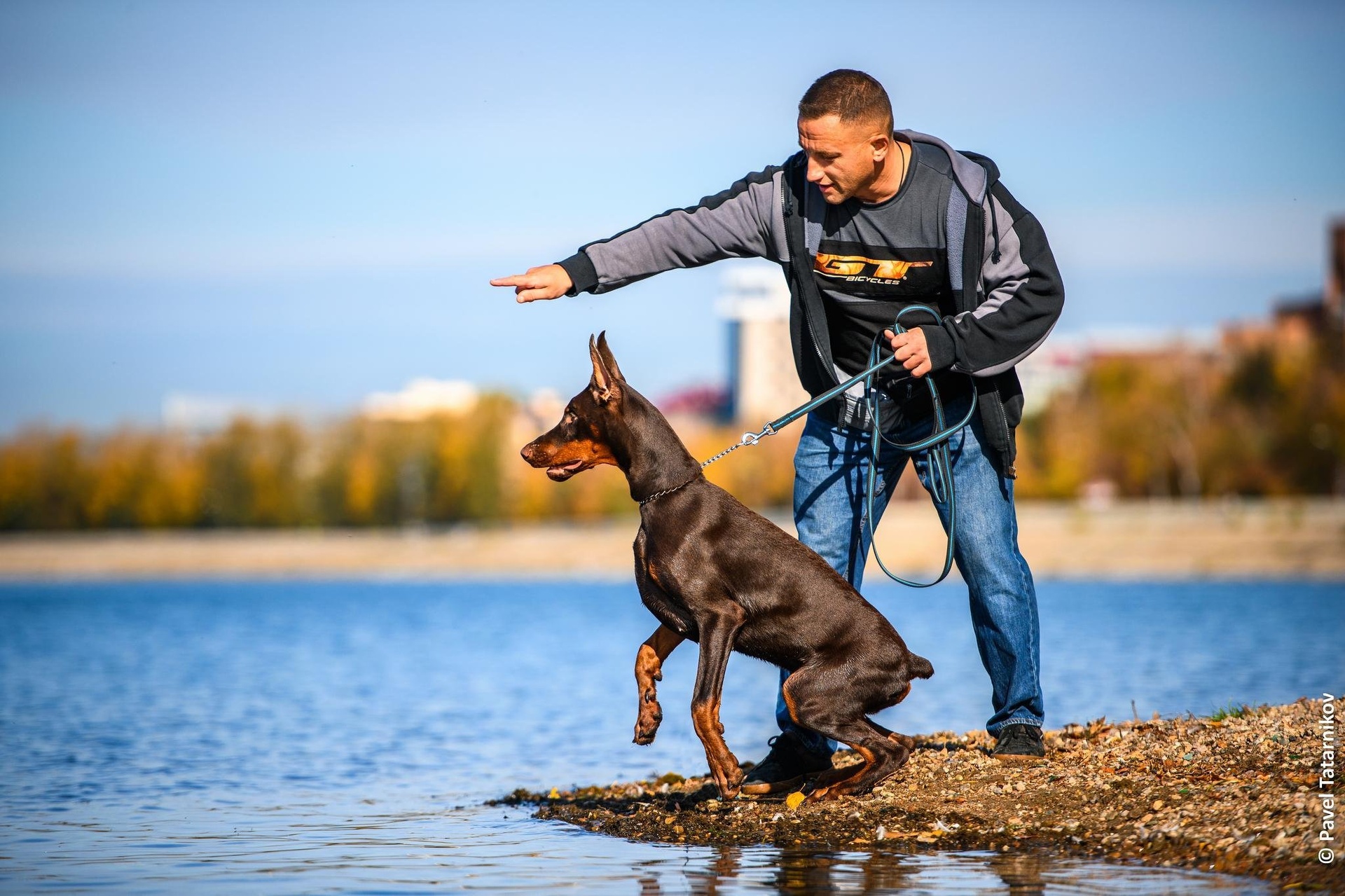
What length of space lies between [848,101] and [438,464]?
334 ft

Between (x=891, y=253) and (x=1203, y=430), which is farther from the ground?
(x=1203, y=430)

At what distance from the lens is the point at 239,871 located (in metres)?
6.06

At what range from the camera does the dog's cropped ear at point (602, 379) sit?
5930 millimetres

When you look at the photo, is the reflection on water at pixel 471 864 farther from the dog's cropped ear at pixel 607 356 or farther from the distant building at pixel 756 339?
the distant building at pixel 756 339

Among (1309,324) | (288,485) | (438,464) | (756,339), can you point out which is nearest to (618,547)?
(438,464)

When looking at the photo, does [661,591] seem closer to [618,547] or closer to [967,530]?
[967,530]

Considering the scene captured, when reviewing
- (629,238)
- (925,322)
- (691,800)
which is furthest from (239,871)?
(925,322)

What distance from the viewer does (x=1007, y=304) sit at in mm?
5953

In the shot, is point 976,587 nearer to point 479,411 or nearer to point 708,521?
point 708,521

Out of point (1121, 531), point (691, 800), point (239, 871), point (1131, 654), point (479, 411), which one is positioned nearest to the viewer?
point (239, 871)

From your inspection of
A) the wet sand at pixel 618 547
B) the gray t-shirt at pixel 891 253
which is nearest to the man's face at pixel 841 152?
the gray t-shirt at pixel 891 253

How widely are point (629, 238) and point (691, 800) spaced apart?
8.95 feet

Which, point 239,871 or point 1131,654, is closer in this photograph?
point 239,871

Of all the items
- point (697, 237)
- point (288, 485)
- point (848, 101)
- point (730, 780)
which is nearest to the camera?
point (848, 101)
